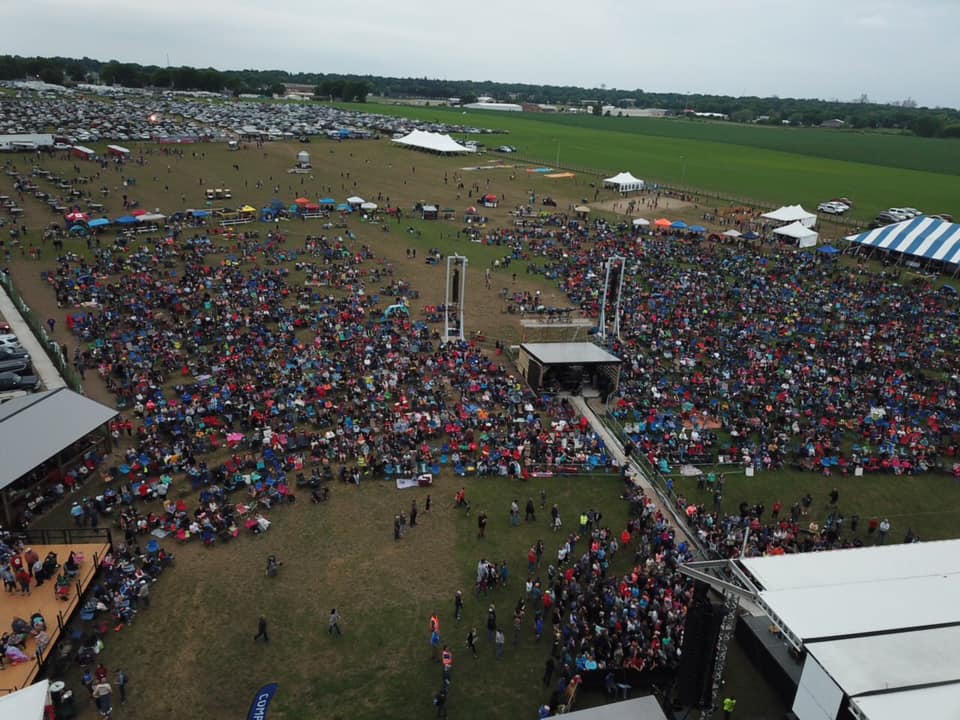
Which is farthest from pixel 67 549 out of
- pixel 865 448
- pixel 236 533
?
pixel 865 448

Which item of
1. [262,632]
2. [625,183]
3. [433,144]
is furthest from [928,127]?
[262,632]

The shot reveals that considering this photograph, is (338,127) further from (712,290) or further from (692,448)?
(692,448)

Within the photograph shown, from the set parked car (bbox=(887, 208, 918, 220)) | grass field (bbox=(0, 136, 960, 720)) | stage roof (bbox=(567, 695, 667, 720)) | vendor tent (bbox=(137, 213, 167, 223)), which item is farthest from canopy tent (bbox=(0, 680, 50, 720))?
parked car (bbox=(887, 208, 918, 220))

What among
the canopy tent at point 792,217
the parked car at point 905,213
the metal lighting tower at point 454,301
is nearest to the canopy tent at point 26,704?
the metal lighting tower at point 454,301

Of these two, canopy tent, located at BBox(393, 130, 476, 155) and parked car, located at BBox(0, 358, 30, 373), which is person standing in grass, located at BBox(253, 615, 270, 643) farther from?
canopy tent, located at BBox(393, 130, 476, 155)

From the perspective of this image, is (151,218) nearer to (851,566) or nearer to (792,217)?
(851,566)

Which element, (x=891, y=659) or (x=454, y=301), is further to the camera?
(x=454, y=301)
